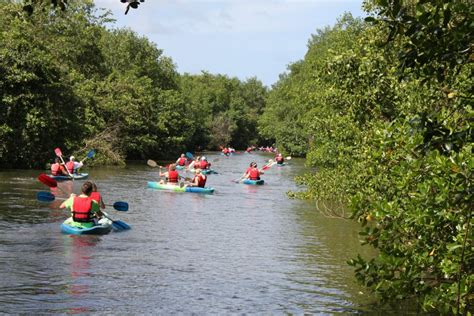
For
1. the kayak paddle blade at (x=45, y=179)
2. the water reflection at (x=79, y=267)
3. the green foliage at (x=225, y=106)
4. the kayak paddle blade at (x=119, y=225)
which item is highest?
the green foliage at (x=225, y=106)

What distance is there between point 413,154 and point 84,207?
29.1ft

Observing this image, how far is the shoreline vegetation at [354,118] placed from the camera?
5238mm

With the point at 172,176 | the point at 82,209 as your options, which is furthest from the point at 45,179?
the point at 172,176

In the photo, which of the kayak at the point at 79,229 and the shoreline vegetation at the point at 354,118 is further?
the kayak at the point at 79,229

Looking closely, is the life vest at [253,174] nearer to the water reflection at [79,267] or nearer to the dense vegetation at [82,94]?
the dense vegetation at [82,94]

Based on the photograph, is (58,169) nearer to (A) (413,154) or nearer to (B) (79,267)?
(B) (79,267)

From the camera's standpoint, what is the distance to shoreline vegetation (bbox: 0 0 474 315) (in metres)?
5.24

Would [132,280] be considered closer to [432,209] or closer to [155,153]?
[432,209]

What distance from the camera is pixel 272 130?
75875 millimetres

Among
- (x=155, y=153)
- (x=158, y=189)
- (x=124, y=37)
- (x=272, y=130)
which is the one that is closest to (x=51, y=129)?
(x=158, y=189)

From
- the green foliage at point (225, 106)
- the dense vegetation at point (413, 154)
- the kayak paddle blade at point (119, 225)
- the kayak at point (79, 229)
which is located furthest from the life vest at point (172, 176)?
the green foliage at point (225, 106)

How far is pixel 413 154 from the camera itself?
7543 millimetres

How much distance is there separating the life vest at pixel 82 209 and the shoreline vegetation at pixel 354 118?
466 centimetres

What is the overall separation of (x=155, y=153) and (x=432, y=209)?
45324mm
